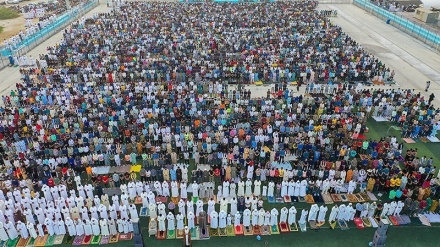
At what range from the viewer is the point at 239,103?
23562 mm

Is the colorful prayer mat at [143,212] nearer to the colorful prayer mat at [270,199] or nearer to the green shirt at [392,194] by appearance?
the colorful prayer mat at [270,199]

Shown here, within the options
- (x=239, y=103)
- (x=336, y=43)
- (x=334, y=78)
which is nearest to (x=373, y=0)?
(x=336, y=43)

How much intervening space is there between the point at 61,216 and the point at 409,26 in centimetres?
4677

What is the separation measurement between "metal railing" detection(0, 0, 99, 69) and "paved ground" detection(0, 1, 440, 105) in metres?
0.71

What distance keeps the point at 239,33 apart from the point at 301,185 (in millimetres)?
28157

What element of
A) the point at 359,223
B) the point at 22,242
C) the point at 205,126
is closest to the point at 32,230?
the point at 22,242

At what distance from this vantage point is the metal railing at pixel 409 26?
39.8 meters

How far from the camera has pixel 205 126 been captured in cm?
2069

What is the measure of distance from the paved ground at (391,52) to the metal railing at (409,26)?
2.42ft

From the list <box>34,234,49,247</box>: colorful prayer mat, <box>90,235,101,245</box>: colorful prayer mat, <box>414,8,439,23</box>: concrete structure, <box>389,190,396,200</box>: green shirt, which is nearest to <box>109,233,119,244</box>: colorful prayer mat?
<box>90,235,101,245</box>: colorful prayer mat

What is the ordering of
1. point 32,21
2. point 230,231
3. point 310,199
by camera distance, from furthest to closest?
point 32,21 → point 310,199 → point 230,231

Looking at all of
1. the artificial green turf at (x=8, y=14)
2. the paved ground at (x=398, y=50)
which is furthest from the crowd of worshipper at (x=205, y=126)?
the artificial green turf at (x=8, y=14)

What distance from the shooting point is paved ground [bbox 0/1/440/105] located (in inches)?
1185

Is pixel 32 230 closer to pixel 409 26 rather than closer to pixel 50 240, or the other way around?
pixel 50 240
